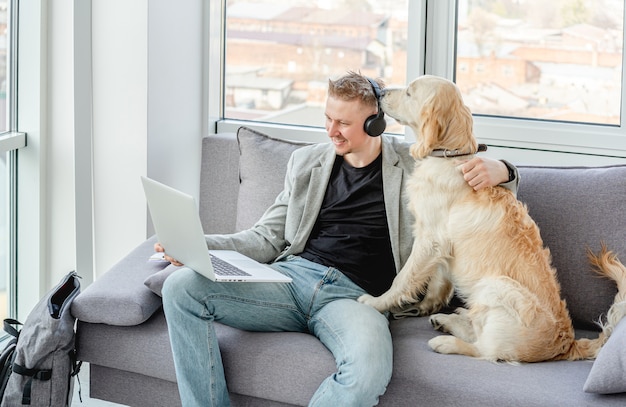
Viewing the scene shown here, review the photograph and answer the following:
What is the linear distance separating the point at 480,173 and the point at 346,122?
0.45 meters

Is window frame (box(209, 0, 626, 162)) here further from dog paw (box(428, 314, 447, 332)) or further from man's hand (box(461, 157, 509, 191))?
dog paw (box(428, 314, 447, 332))

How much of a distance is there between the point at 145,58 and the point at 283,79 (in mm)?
712

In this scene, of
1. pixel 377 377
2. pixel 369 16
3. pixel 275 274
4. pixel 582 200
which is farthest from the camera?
pixel 369 16

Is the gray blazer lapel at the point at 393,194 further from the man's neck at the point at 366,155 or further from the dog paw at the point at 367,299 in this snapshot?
the dog paw at the point at 367,299

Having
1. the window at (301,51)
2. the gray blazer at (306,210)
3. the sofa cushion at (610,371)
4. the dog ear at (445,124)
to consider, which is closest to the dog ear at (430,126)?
the dog ear at (445,124)

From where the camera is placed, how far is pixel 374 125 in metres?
2.75

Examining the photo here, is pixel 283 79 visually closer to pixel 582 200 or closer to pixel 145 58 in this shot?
pixel 145 58

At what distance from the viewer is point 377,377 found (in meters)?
2.34

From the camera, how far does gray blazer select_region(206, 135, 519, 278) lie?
2783 millimetres

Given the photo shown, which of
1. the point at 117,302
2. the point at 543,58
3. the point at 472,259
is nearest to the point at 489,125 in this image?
the point at 543,58

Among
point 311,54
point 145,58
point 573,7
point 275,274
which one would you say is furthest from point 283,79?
point 275,274

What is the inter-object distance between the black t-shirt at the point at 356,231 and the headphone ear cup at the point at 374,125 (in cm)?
14

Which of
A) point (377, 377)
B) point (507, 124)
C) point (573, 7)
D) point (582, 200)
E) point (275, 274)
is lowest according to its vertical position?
point (377, 377)

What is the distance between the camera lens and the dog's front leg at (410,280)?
8.68 ft
